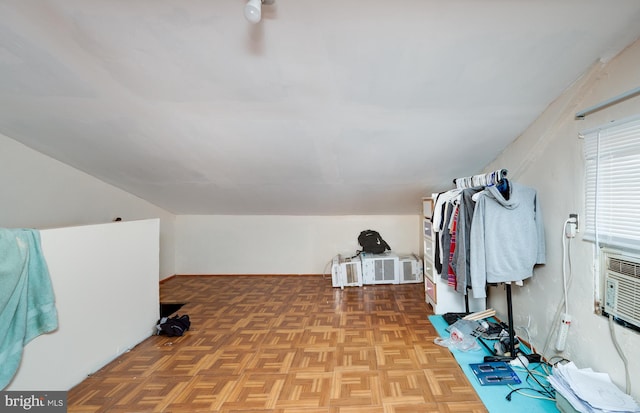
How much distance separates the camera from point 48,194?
3102 millimetres

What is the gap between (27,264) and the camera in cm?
182

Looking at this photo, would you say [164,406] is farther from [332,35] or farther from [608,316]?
[608,316]

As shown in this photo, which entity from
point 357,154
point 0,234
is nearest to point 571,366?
point 357,154

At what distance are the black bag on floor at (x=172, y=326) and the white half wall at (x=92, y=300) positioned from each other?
134 mm

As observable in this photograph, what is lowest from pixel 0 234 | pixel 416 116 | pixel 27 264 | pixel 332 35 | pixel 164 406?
pixel 164 406

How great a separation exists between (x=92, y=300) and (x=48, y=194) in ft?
5.73

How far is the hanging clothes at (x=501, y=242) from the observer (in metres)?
2.17

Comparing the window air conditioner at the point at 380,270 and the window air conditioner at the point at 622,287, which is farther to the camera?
the window air conditioner at the point at 380,270

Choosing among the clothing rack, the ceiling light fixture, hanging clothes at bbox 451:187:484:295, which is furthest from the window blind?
the ceiling light fixture

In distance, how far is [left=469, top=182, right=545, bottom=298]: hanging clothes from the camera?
2.17 meters

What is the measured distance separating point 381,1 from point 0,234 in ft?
8.96

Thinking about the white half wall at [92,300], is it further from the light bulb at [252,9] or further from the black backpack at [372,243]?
the black backpack at [372,243]

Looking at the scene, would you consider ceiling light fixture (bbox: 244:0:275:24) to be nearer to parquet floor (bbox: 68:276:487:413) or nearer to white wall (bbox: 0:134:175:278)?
parquet floor (bbox: 68:276:487:413)

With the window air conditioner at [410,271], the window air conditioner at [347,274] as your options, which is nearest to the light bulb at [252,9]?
the window air conditioner at [347,274]
